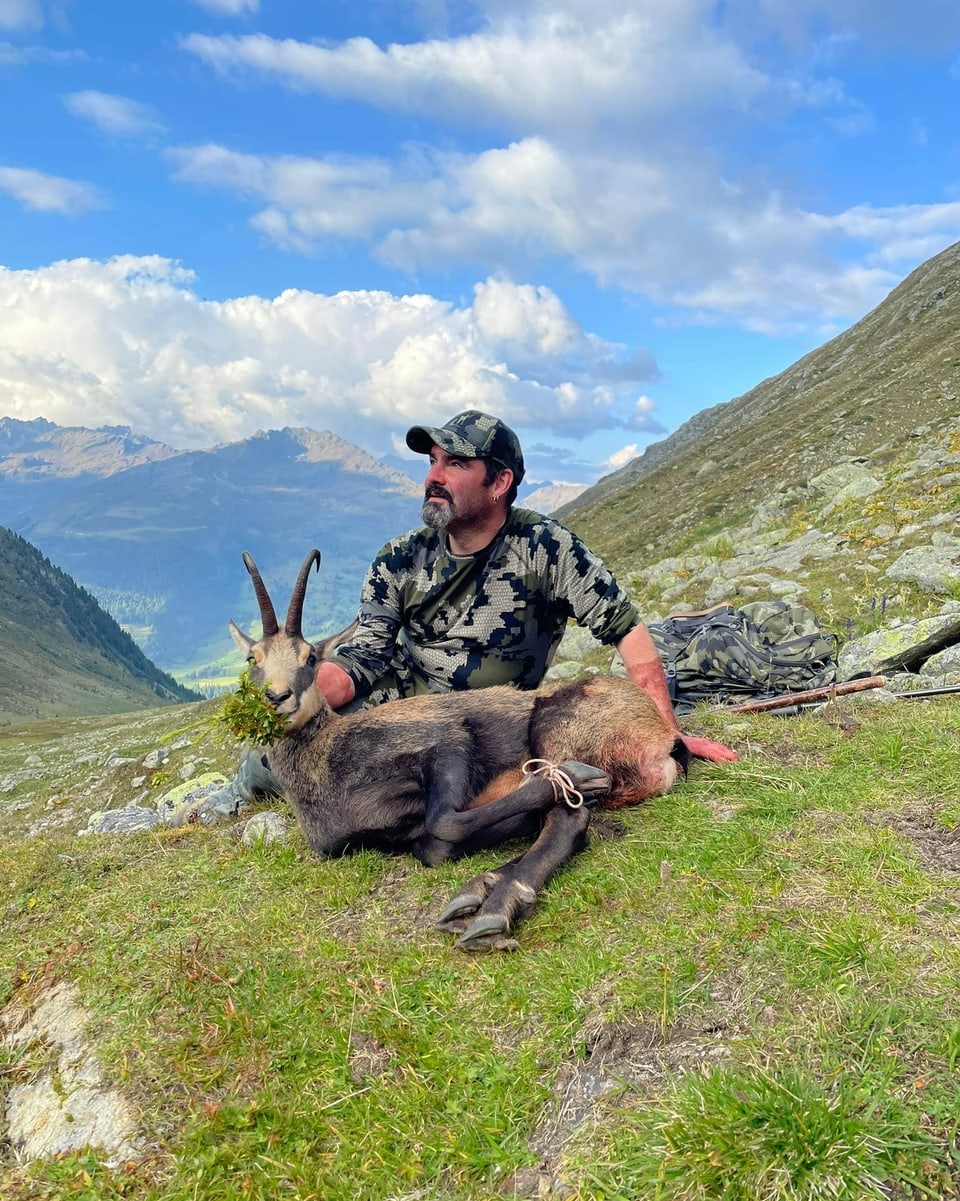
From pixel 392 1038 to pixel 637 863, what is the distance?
1999mm

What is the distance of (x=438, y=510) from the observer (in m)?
7.52

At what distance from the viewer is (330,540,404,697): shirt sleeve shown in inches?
303

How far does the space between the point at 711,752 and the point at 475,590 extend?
2.66 meters

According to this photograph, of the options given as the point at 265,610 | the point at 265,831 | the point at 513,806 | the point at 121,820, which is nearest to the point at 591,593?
the point at 513,806

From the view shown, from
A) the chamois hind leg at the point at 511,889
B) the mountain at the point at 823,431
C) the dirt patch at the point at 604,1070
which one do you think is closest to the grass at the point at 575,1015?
the dirt patch at the point at 604,1070

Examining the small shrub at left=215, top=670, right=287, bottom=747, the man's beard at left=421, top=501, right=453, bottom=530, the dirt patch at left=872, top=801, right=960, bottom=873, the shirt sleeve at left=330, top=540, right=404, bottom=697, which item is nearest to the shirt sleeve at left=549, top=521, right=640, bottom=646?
the man's beard at left=421, top=501, right=453, bottom=530

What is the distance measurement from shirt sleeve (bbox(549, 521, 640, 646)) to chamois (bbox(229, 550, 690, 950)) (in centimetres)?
61

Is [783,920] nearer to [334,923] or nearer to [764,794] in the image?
[764,794]

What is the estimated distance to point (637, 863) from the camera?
17.2 feet

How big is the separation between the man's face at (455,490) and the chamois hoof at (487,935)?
3921mm

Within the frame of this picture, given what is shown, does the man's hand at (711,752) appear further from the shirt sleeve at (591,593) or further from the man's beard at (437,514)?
the man's beard at (437,514)

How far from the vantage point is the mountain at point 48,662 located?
140750mm

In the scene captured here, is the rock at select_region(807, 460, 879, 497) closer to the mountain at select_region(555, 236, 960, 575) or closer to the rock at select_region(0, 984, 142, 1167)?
the mountain at select_region(555, 236, 960, 575)

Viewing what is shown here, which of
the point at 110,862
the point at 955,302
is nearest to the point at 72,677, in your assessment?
the point at 955,302
